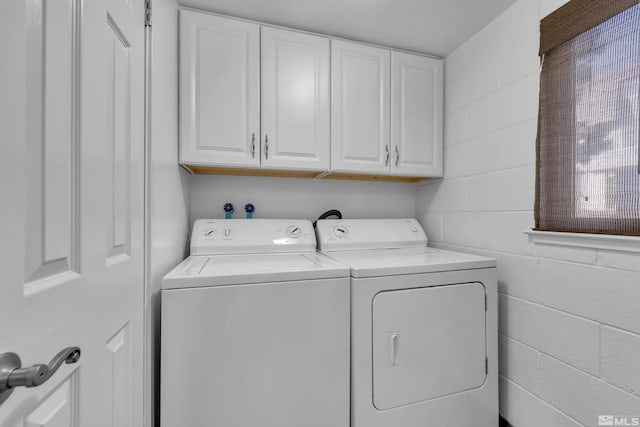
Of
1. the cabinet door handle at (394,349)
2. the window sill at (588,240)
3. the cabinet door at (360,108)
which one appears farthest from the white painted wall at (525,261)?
the cabinet door handle at (394,349)

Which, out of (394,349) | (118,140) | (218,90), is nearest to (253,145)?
(218,90)

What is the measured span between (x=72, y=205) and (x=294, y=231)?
50.1 inches

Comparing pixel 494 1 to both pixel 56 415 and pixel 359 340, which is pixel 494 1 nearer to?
pixel 359 340

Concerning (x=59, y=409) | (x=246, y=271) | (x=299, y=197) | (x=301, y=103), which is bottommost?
(x=59, y=409)

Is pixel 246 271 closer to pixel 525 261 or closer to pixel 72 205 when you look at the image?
pixel 72 205

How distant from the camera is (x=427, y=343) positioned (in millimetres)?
1315

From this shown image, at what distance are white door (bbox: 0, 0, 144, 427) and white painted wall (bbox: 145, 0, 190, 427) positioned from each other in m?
0.10

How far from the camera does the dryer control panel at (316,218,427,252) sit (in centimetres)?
183

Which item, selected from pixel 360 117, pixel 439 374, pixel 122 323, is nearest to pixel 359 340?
pixel 439 374

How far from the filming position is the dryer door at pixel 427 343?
1.25m

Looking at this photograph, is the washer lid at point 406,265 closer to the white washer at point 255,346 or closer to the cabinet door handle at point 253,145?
the white washer at point 255,346

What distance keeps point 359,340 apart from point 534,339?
3.10ft

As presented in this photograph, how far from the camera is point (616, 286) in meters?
1.07

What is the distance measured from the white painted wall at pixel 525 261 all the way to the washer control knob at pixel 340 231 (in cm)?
76
